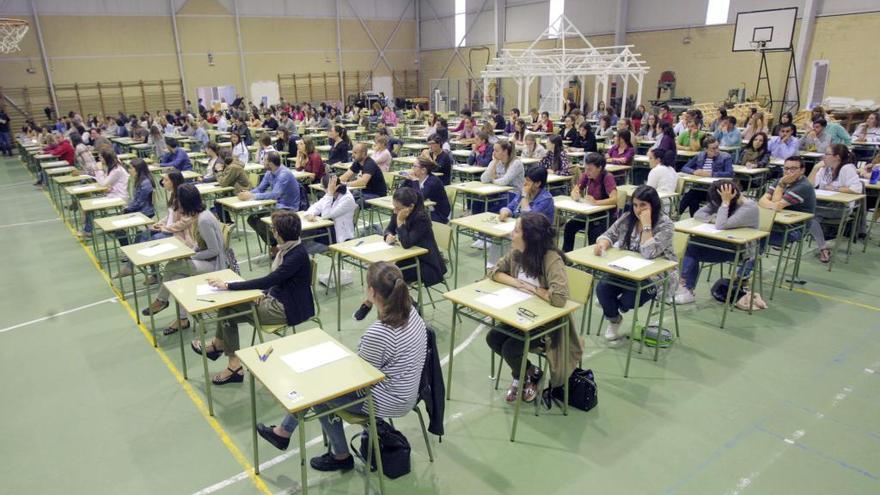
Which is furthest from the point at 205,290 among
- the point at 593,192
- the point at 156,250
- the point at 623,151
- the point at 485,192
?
the point at 623,151

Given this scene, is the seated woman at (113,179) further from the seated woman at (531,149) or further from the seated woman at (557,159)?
the seated woman at (531,149)

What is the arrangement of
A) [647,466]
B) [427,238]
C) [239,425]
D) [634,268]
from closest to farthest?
[647,466]
[239,425]
[634,268]
[427,238]

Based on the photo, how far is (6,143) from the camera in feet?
58.3

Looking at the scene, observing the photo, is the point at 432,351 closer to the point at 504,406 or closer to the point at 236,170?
the point at 504,406

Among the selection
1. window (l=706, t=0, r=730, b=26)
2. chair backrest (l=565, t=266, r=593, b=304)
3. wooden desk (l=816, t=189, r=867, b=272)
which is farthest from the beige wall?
chair backrest (l=565, t=266, r=593, b=304)

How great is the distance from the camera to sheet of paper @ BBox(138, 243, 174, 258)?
4.79 metres

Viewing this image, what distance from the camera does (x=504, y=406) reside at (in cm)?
387

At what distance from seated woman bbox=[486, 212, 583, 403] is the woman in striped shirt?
86 cm

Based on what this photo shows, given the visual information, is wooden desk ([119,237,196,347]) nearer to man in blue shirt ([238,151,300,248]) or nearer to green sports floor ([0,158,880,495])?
green sports floor ([0,158,880,495])

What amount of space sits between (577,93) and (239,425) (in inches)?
745

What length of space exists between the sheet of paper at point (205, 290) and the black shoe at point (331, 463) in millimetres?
1426

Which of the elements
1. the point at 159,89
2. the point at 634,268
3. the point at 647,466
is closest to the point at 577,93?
the point at 159,89

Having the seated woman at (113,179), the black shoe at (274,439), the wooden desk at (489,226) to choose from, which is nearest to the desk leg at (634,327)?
the wooden desk at (489,226)

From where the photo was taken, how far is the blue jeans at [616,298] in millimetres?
4480
